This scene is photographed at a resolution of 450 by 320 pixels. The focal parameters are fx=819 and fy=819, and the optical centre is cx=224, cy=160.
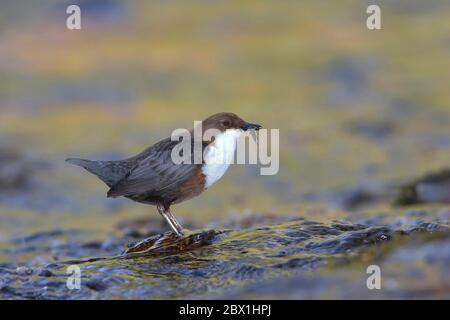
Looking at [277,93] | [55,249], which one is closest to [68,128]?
[277,93]

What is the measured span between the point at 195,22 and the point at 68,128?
4704mm

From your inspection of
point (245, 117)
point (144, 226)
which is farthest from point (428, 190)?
point (245, 117)

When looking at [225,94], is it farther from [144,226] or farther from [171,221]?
[171,221]

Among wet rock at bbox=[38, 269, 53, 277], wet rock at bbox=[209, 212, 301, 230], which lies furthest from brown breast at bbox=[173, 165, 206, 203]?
Result: wet rock at bbox=[209, 212, 301, 230]

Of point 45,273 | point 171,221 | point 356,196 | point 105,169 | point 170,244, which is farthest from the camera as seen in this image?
point 356,196

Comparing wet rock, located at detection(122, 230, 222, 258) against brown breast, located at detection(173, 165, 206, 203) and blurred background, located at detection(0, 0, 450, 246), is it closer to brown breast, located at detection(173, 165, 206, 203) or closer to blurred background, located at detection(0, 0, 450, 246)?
brown breast, located at detection(173, 165, 206, 203)

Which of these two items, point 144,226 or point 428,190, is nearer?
point 428,190

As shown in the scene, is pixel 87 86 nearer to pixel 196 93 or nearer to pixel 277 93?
pixel 196 93

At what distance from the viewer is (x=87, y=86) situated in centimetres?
1622

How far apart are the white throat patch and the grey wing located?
4.3 inches

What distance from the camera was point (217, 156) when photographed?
21.1 ft

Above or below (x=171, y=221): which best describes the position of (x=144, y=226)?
above

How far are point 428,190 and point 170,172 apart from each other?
3990mm

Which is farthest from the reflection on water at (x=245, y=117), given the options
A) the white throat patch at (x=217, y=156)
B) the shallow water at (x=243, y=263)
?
the white throat patch at (x=217, y=156)
